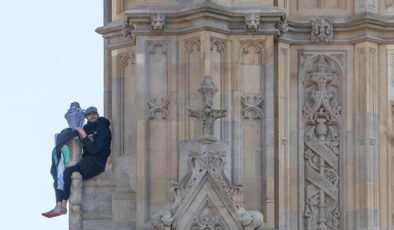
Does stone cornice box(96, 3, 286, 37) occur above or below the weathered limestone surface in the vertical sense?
above

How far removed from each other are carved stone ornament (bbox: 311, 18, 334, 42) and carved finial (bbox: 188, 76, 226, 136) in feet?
Result: 7.68

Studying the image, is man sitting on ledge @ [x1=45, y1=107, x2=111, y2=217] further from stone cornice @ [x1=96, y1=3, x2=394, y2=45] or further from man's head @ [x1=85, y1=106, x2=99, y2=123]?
stone cornice @ [x1=96, y1=3, x2=394, y2=45]

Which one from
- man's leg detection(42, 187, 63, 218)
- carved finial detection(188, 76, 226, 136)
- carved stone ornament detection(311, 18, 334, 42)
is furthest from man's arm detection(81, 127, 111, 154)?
carved stone ornament detection(311, 18, 334, 42)

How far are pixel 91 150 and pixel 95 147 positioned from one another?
0.08m

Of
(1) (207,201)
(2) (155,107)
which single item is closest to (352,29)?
(2) (155,107)

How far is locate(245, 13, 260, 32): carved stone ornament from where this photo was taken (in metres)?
50.9

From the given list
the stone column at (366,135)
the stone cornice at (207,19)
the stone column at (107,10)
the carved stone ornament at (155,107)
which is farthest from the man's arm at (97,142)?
the stone column at (366,135)

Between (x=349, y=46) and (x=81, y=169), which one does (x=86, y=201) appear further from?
(x=349, y=46)

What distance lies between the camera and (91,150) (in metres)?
51.7

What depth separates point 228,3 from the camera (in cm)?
5116

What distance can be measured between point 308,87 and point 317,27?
0.93 meters

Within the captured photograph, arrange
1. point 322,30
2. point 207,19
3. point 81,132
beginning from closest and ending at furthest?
point 207,19
point 81,132
point 322,30

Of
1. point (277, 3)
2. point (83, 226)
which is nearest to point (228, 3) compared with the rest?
point (277, 3)

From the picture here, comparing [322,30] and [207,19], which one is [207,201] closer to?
[207,19]
